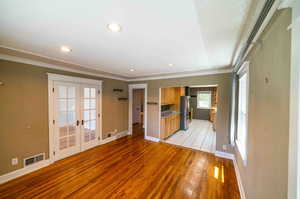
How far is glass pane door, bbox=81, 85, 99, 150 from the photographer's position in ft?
11.6

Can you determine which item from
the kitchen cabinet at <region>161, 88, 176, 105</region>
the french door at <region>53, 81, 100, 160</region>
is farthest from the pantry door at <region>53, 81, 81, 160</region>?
the kitchen cabinet at <region>161, 88, 176, 105</region>

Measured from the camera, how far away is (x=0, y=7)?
42.9 inches

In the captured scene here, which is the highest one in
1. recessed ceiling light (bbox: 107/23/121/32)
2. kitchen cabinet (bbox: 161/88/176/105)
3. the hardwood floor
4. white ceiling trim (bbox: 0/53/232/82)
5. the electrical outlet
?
recessed ceiling light (bbox: 107/23/121/32)

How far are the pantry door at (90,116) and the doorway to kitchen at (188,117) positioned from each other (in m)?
2.35

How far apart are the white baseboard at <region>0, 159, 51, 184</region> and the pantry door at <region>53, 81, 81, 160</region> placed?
0.26 m

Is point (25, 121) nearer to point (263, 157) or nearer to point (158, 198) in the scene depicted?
point (158, 198)

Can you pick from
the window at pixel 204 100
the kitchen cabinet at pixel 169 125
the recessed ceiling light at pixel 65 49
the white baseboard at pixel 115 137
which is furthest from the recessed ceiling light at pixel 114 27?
the window at pixel 204 100

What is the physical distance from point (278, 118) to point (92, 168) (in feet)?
10.7

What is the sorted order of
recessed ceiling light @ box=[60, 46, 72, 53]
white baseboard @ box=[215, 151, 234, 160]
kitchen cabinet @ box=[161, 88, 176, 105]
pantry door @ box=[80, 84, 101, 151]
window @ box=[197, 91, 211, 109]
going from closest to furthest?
recessed ceiling light @ box=[60, 46, 72, 53] → white baseboard @ box=[215, 151, 234, 160] → pantry door @ box=[80, 84, 101, 151] → kitchen cabinet @ box=[161, 88, 176, 105] → window @ box=[197, 91, 211, 109]

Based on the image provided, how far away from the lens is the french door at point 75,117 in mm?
2992

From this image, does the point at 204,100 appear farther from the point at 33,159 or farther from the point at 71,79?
the point at 33,159

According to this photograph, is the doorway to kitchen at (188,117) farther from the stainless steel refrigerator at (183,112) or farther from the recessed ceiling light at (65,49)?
the recessed ceiling light at (65,49)

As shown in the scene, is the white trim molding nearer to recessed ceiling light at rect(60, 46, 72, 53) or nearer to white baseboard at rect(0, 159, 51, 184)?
recessed ceiling light at rect(60, 46, 72, 53)

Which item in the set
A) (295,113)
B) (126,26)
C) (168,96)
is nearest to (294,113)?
(295,113)
